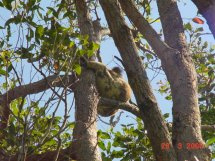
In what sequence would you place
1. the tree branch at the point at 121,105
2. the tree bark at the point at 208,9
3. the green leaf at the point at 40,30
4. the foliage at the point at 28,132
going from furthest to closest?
the tree branch at the point at 121,105 < the green leaf at the point at 40,30 < the foliage at the point at 28,132 < the tree bark at the point at 208,9

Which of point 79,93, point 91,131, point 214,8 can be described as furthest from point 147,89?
point 79,93

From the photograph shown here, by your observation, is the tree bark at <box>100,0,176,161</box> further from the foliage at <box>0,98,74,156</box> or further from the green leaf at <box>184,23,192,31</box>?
the green leaf at <box>184,23,192,31</box>

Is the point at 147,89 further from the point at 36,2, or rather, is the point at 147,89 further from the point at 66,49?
the point at 36,2

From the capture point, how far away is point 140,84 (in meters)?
2.61

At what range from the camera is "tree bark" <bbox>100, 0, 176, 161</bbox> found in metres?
2.39

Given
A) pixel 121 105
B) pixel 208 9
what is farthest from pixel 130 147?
pixel 208 9

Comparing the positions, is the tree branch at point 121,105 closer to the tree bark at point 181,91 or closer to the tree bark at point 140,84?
the tree bark at point 181,91

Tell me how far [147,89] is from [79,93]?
187 cm

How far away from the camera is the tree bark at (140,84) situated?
239 cm

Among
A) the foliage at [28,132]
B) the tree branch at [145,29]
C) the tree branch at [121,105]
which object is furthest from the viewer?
the tree branch at [121,105]

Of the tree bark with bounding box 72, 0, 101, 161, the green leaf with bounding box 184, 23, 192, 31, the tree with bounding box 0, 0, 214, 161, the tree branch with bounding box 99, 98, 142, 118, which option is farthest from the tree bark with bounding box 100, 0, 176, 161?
the green leaf with bounding box 184, 23, 192, 31

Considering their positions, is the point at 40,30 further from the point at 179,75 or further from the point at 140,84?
the point at 179,75
